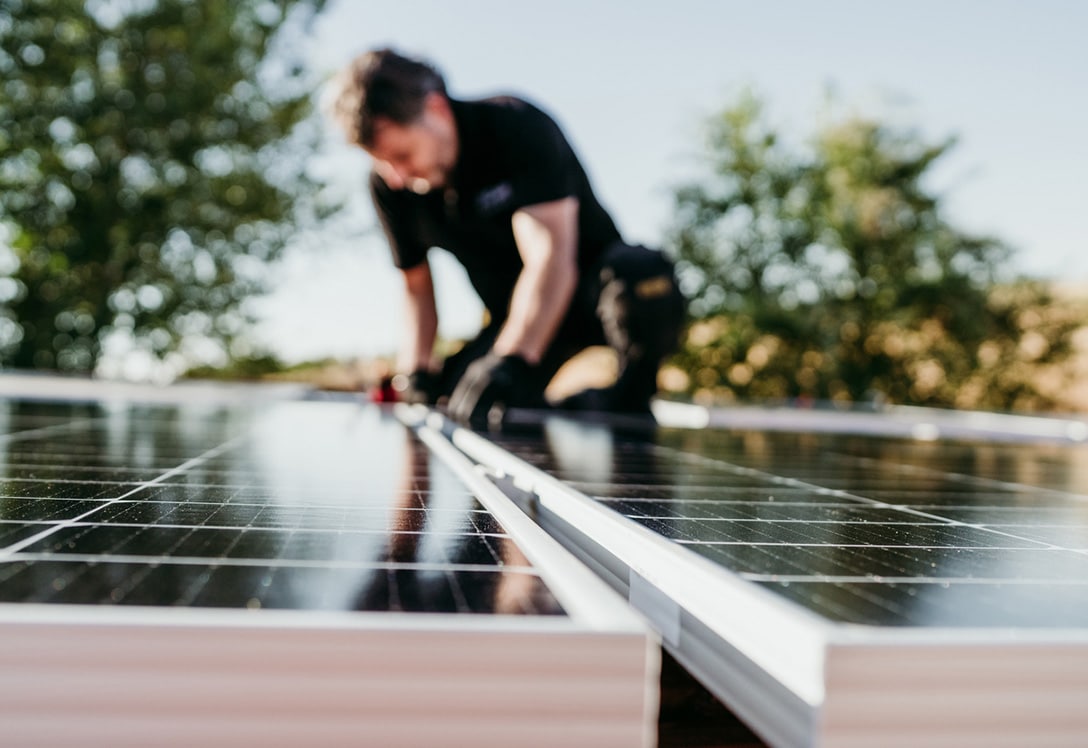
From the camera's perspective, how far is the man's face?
3.46 metres

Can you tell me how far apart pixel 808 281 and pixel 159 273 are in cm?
1194

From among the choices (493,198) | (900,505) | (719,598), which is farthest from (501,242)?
(719,598)

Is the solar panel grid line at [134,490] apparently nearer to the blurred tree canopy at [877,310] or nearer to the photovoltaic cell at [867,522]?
the photovoltaic cell at [867,522]

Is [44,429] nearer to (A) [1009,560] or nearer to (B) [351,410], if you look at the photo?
(B) [351,410]

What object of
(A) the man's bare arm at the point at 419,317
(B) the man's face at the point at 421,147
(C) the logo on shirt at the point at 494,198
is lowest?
(A) the man's bare arm at the point at 419,317

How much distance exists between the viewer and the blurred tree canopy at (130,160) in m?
11.2

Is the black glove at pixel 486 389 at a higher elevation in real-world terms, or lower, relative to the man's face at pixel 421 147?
lower

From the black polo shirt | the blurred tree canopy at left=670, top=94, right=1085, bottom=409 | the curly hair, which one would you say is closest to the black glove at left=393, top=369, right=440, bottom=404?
the black polo shirt

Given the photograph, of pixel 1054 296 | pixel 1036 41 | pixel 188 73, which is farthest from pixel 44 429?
pixel 1036 41

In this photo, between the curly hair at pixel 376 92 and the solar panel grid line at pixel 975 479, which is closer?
the solar panel grid line at pixel 975 479

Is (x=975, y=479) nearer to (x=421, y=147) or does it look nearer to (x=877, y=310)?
(x=421, y=147)

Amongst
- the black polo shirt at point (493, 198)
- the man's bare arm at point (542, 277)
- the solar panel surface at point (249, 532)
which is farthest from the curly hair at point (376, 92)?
the solar panel surface at point (249, 532)

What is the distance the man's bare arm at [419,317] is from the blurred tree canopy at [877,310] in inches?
498

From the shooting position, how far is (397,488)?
1.45 metres
